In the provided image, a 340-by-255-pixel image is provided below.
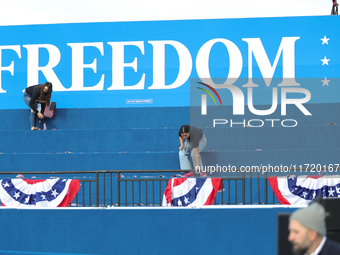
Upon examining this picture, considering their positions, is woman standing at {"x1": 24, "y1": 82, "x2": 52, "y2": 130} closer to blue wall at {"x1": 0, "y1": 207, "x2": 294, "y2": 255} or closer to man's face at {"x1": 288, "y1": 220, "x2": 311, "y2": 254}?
blue wall at {"x1": 0, "y1": 207, "x2": 294, "y2": 255}

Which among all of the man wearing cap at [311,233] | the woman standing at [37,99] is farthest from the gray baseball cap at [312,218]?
the woman standing at [37,99]

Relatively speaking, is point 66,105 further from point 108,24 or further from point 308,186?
point 308,186

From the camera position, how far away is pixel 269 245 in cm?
671

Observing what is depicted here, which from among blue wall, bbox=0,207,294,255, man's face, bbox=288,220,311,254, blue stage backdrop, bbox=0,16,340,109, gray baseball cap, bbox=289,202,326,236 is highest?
blue stage backdrop, bbox=0,16,340,109

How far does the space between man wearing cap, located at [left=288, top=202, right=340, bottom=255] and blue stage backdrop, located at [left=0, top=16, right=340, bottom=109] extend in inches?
388

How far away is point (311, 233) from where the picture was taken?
114 inches

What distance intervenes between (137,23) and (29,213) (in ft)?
25.0

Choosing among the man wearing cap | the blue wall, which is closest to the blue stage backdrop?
the blue wall

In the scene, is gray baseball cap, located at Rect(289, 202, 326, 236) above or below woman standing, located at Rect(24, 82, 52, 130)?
below

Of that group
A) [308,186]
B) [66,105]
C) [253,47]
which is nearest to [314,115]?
[253,47]

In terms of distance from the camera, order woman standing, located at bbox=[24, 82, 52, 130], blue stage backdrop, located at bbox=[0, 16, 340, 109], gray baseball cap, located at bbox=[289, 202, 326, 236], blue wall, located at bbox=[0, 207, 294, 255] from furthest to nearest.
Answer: blue stage backdrop, located at bbox=[0, 16, 340, 109], woman standing, located at bbox=[24, 82, 52, 130], blue wall, located at bbox=[0, 207, 294, 255], gray baseball cap, located at bbox=[289, 202, 326, 236]

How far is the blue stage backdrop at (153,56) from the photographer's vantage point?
1250cm

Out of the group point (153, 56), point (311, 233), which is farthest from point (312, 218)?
point (153, 56)

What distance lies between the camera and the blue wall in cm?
675
